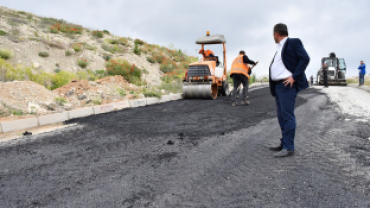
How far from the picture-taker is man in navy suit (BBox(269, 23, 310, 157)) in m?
3.58

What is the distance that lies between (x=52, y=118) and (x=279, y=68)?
5.88 m

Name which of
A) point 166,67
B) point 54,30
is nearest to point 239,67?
point 166,67

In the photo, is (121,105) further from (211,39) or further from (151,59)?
(151,59)

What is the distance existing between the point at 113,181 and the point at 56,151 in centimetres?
178

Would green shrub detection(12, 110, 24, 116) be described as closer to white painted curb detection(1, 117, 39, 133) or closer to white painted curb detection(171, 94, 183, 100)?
white painted curb detection(1, 117, 39, 133)

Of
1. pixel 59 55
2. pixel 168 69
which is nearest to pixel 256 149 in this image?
pixel 59 55

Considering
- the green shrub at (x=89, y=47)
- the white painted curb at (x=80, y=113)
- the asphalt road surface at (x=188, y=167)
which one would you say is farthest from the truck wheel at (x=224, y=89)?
the green shrub at (x=89, y=47)

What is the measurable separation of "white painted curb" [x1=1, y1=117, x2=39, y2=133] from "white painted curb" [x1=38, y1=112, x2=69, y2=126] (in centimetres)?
12

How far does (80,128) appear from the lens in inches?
232

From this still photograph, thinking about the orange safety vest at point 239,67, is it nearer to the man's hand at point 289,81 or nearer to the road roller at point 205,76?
the road roller at point 205,76

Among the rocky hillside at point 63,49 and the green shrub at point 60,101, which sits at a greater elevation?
the rocky hillside at point 63,49

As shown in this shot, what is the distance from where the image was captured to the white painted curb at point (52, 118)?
6.69 meters

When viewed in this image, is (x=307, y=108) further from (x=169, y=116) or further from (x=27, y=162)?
(x=27, y=162)

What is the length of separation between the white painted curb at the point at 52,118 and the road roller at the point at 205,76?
17.2 feet
